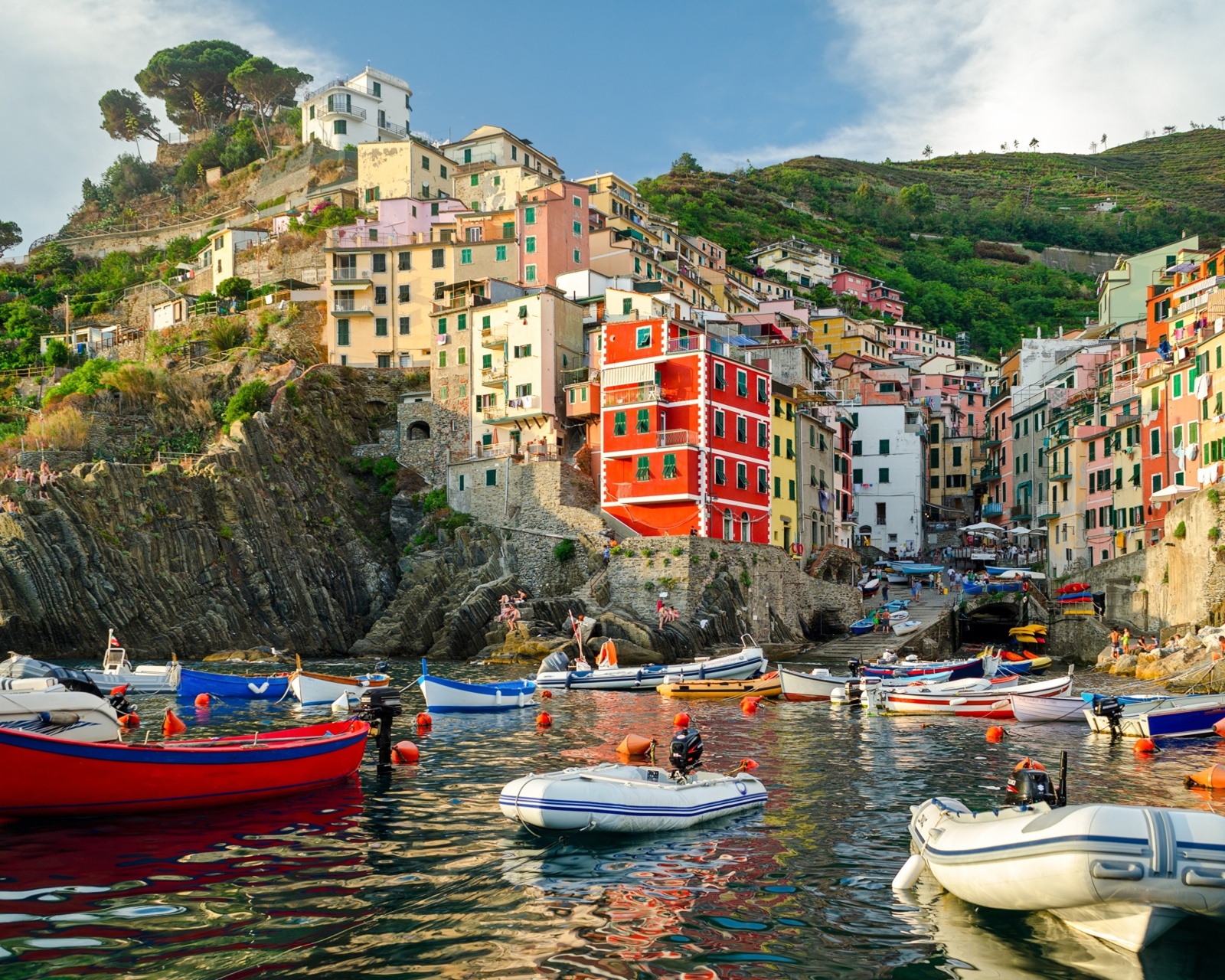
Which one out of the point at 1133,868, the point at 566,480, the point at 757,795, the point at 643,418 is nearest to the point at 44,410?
the point at 566,480

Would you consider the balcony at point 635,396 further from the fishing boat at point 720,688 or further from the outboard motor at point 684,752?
the outboard motor at point 684,752

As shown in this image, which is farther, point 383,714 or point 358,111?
point 358,111

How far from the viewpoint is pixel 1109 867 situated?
11.3 meters

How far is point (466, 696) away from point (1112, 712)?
66.3ft

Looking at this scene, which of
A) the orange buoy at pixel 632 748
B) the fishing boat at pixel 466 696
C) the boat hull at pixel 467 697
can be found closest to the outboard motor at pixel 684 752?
the orange buoy at pixel 632 748

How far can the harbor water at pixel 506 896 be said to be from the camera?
1158cm

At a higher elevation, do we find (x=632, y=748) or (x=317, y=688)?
(x=632, y=748)

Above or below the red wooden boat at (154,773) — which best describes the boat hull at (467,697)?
below

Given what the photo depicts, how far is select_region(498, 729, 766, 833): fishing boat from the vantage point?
17.0 meters

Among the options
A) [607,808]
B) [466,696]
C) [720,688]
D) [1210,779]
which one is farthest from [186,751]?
[720,688]

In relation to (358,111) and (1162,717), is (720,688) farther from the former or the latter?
(358,111)

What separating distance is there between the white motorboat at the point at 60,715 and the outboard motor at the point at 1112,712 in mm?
26331

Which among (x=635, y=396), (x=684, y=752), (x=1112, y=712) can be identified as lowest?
(x=1112, y=712)

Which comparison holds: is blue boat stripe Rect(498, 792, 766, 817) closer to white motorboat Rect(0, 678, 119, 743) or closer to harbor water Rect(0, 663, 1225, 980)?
harbor water Rect(0, 663, 1225, 980)
